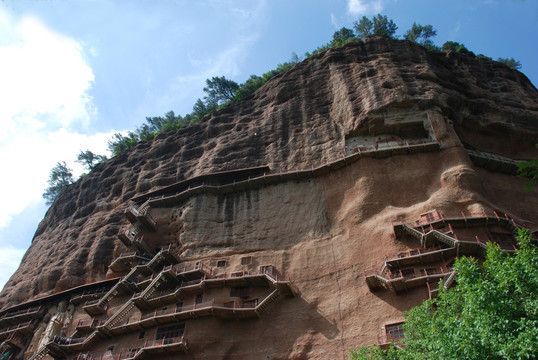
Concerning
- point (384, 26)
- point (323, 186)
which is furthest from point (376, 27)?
point (323, 186)

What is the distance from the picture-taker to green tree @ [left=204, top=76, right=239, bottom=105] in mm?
57688

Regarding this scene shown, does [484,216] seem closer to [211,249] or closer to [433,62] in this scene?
[211,249]

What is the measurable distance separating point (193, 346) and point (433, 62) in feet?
101

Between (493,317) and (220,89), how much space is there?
1864 inches

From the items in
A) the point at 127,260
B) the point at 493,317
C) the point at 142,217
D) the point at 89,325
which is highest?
the point at 142,217

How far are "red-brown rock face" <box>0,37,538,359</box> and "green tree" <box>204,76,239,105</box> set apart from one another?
13.3 m

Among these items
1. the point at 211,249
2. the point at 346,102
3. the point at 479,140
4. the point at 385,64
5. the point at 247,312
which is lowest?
the point at 247,312

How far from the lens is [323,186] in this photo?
110 ft

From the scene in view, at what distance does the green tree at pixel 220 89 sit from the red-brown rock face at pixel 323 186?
1326 cm

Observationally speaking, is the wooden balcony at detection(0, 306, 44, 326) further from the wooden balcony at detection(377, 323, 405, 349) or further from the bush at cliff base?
the bush at cliff base

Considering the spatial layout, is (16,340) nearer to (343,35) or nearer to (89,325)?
(89,325)

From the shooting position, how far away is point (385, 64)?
131ft

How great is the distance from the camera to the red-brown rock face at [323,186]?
1070 inches

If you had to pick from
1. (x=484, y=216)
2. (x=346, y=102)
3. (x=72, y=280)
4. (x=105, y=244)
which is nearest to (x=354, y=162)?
(x=346, y=102)
